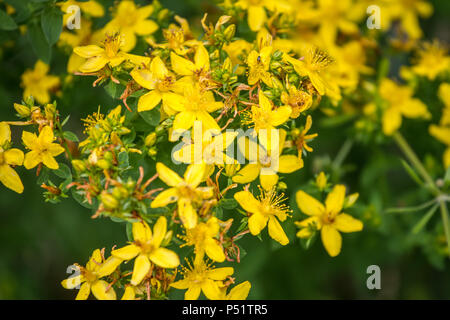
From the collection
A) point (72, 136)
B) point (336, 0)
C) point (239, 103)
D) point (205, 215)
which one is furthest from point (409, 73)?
point (72, 136)

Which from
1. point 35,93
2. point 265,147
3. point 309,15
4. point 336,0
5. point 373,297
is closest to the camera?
point 265,147

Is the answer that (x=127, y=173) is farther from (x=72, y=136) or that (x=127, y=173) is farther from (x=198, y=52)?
(x=198, y=52)

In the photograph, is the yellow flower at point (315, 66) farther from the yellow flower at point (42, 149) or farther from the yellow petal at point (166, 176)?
the yellow flower at point (42, 149)

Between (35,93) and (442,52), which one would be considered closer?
(35,93)

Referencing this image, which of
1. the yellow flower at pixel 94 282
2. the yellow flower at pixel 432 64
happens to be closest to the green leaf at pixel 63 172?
the yellow flower at pixel 94 282

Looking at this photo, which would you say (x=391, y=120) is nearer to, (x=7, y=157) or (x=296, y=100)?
(x=296, y=100)

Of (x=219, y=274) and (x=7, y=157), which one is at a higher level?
(x=7, y=157)

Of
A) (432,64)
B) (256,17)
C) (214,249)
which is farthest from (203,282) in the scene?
(432,64)
